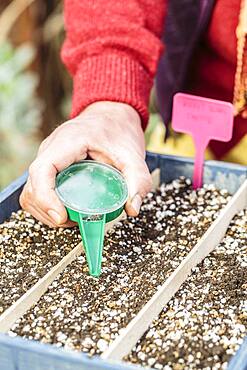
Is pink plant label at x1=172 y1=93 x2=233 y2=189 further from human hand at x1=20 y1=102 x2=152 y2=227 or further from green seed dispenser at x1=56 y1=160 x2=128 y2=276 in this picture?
green seed dispenser at x1=56 y1=160 x2=128 y2=276

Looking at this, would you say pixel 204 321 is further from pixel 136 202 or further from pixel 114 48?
pixel 114 48

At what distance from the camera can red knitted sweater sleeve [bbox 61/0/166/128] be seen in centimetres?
127

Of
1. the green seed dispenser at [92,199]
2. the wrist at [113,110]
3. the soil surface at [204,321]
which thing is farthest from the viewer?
the wrist at [113,110]

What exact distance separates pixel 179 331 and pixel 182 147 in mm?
664

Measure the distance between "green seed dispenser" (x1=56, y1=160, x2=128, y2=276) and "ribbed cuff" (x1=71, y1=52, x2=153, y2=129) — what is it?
21 centimetres

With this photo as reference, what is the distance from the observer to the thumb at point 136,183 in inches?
41.6

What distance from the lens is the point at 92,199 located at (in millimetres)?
1023

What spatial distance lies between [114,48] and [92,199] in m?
0.38

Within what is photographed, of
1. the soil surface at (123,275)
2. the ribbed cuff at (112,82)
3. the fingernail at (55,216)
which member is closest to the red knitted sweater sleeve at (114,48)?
the ribbed cuff at (112,82)

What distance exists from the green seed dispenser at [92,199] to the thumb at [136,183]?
0.5 inches

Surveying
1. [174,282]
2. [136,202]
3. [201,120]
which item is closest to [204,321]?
[174,282]

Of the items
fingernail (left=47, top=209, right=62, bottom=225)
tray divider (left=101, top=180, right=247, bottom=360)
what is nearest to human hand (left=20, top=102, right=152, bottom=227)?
fingernail (left=47, top=209, right=62, bottom=225)

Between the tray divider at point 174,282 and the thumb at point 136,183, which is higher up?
the thumb at point 136,183

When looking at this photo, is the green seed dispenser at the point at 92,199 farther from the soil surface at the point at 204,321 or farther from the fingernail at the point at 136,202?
the soil surface at the point at 204,321
